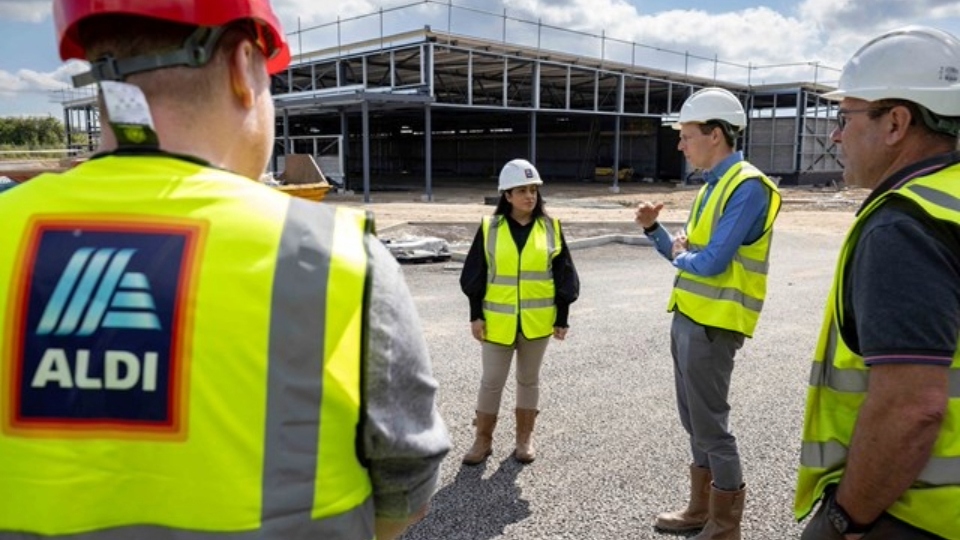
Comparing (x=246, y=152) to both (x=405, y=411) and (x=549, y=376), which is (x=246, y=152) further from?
(x=549, y=376)

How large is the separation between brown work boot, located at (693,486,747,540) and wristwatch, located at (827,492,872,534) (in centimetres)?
153

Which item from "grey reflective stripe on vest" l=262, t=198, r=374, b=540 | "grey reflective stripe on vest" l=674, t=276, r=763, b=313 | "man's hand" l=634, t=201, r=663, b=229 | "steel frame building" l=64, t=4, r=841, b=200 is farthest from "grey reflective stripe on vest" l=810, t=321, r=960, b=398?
"steel frame building" l=64, t=4, r=841, b=200

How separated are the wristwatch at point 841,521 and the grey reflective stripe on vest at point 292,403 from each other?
1.38 metres

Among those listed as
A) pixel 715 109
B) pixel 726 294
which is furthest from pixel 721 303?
pixel 715 109

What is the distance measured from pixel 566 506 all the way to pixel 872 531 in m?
2.16

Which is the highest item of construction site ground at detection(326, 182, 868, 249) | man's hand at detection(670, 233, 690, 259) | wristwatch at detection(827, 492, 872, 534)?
man's hand at detection(670, 233, 690, 259)

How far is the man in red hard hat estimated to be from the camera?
1064 mm

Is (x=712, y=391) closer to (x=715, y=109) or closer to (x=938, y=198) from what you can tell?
(x=715, y=109)

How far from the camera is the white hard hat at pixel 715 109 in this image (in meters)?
3.48

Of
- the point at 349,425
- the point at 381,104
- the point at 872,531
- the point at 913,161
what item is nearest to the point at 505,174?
the point at 913,161

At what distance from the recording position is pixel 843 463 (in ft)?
6.13

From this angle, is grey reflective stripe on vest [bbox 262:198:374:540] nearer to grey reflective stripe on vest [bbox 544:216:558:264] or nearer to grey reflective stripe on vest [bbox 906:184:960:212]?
grey reflective stripe on vest [bbox 906:184:960:212]

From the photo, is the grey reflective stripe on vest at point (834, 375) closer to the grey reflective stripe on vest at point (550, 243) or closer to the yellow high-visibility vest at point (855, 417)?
the yellow high-visibility vest at point (855, 417)

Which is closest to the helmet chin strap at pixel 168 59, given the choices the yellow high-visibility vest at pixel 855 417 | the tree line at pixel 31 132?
the yellow high-visibility vest at pixel 855 417
